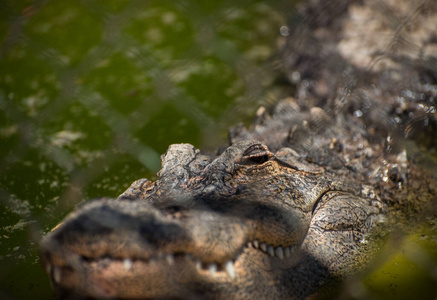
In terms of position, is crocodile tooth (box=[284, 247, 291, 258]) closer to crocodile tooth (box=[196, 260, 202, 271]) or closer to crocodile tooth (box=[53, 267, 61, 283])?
crocodile tooth (box=[196, 260, 202, 271])

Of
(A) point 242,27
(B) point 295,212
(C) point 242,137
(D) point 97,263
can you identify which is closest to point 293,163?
(B) point 295,212

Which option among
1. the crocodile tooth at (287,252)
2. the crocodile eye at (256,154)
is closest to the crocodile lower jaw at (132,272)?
the crocodile tooth at (287,252)

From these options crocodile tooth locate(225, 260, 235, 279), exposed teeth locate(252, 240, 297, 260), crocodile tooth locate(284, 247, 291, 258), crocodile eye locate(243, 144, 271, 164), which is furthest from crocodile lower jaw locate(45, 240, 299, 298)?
crocodile eye locate(243, 144, 271, 164)

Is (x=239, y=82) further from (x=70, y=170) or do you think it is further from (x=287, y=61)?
(x=70, y=170)

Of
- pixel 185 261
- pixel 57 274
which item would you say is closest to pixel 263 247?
pixel 185 261

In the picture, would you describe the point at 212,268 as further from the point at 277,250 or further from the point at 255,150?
the point at 255,150

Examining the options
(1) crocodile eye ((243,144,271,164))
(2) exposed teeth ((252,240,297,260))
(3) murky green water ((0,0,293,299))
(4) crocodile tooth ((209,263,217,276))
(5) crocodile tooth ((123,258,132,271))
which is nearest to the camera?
(5) crocodile tooth ((123,258,132,271))

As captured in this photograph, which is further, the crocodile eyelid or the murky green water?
the murky green water
